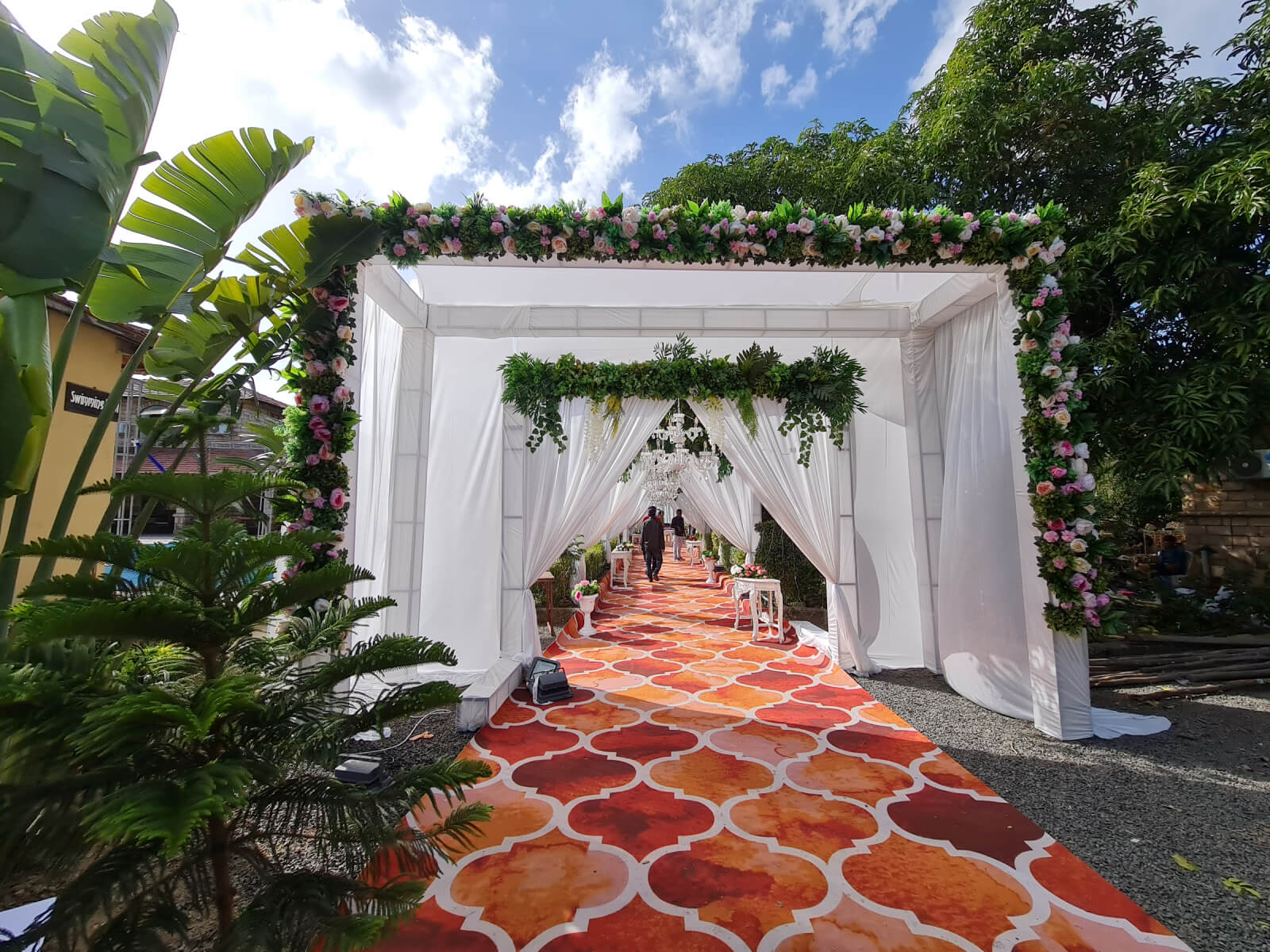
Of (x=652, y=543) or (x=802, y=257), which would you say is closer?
(x=802, y=257)

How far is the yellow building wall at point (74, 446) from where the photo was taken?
428cm

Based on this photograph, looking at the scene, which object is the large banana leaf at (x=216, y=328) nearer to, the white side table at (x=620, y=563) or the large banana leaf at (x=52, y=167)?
the large banana leaf at (x=52, y=167)

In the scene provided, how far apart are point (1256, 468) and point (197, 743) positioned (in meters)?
9.71

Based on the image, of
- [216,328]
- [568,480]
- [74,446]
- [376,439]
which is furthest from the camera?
[568,480]

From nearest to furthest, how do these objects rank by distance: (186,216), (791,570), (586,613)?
(186,216), (586,613), (791,570)

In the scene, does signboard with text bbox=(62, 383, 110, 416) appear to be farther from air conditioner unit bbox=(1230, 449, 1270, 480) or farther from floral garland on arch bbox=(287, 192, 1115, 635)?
air conditioner unit bbox=(1230, 449, 1270, 480)

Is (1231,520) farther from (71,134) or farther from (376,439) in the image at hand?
(71,134)

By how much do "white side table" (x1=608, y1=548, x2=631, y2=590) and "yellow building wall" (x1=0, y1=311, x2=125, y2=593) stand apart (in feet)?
24.3

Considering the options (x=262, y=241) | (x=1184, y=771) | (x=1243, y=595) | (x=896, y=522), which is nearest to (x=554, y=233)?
(x=262, y=241)

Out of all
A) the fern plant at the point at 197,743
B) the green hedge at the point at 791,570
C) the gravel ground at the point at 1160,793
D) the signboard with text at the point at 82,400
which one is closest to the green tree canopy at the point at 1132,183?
the gravel ground at the point at 1160,793

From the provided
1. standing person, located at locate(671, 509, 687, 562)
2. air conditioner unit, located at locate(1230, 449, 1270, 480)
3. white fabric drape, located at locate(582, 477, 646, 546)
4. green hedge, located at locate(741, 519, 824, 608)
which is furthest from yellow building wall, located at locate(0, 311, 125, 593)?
standing person, located at locate(671, 509, 687, 562)

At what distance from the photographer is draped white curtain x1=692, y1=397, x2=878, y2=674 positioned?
5414 millimetres

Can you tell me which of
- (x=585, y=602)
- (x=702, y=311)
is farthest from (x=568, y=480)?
(x=585, y=602)

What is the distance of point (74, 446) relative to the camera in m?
4.50
